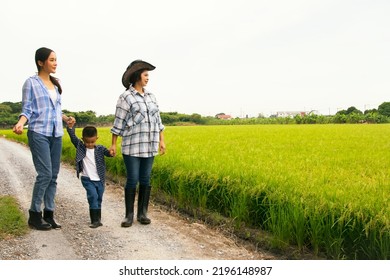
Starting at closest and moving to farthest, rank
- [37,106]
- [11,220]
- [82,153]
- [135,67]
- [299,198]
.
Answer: [299,198] < [37,106] < [135,67] < [82,153] < [11,220]

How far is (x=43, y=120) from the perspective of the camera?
3758 millimetres

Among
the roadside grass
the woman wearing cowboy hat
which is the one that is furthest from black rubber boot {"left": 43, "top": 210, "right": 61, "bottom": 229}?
the woman wearing cowboy hat

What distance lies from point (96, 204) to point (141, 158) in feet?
2.21

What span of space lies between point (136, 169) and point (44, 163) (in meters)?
0.90

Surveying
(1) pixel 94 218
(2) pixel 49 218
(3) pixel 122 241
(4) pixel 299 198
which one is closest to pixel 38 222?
(2) pixel 49 218

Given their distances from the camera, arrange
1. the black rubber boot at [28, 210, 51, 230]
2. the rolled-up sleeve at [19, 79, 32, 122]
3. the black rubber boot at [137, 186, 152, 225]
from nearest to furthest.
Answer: the rolled-up sleeve at [19, 79, 32, 122] → the black rubber boot at [28, 210, 51, 230] → the black rubber boot at [137, 186, 152, 225]

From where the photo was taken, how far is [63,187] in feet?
21.1

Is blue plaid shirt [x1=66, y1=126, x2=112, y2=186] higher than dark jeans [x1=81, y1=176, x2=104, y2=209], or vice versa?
blue plaid shirt [x1=66, y1=126, x2=112, y2=186]

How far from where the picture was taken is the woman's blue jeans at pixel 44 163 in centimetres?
377

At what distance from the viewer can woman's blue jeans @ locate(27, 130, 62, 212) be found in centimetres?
377

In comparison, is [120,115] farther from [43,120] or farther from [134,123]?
[43,120]

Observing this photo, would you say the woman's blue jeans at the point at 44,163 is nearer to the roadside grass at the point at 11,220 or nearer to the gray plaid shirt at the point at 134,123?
the roadside grass at the point at 11,220

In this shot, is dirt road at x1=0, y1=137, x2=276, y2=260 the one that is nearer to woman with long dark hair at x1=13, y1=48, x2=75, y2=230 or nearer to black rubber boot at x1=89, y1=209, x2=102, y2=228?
black rubber boot at x1=89, y1=209, x2=102, y2=228
